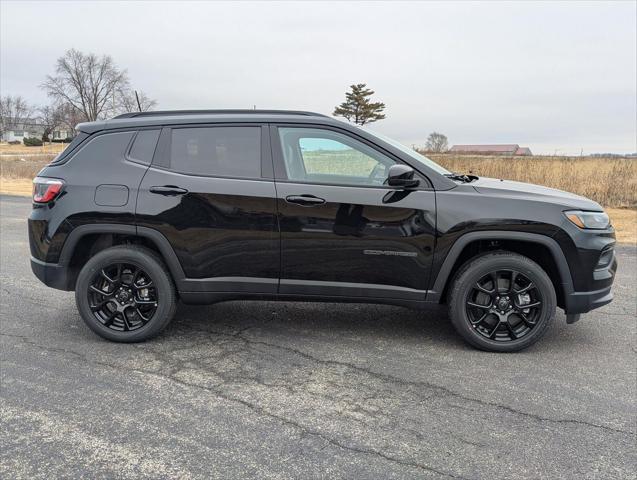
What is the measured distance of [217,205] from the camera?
4.00m

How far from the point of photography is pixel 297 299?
416cm

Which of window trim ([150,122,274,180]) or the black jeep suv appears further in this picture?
window trim ([150,122,274,180])

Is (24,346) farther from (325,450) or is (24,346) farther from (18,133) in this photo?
(18,133)

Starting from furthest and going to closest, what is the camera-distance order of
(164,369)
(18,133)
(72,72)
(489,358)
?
1. (18,133)
2. (72,72)
3. (489,358)
4. (164,369)

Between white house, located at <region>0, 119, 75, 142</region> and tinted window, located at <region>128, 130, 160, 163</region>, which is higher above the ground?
white house, located at <region>0, 119, 75, 142</region>

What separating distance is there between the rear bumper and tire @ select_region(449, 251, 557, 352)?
3.13 metres

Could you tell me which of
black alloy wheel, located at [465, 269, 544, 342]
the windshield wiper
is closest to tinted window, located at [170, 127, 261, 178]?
the windshield wiper

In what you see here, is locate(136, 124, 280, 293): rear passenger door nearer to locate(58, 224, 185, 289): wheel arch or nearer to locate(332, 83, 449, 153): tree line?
locate(58, 224, 185, 289): wheel arch

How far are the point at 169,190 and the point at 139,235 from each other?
44cm

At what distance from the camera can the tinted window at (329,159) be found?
13.2 ft

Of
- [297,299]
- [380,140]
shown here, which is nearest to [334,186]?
[380,140]

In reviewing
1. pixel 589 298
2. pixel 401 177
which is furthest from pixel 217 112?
pixel 589 298

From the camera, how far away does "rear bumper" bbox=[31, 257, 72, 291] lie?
166 inches

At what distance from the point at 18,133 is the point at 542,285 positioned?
407ft
